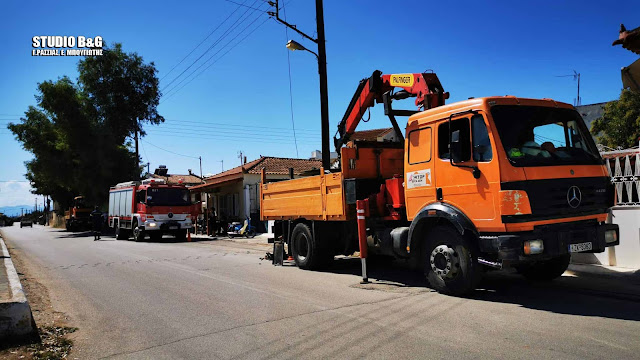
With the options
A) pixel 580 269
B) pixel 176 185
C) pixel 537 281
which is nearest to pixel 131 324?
pixel 537 281

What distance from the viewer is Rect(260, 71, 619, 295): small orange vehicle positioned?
547 centimetres

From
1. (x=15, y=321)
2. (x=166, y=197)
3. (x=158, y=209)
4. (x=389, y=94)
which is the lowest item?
(x=15, y=321)

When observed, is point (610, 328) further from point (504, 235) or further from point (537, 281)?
point (537, 281)

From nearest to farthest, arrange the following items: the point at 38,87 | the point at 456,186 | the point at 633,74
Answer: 1. the point at 456,186
2. the point at 633,74
3. the point at 38,87

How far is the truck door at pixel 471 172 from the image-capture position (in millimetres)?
5609

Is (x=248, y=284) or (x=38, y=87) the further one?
(x=38, y=87)

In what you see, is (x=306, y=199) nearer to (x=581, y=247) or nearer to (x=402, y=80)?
(x=402, y=80)

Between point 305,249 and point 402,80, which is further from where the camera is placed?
point 305,249

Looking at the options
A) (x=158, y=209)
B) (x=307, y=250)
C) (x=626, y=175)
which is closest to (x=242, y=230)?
(x=158, y=209)

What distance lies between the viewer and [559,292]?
20.8 feet

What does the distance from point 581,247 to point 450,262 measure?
1.68 m

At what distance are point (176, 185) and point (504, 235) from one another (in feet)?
59.8

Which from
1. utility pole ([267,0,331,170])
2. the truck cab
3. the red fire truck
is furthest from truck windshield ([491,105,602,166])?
the red fire truck

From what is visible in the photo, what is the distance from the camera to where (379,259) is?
33.1 feet
